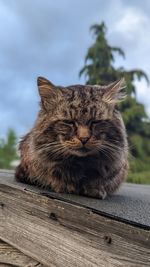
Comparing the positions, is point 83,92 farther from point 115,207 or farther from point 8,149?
point 8,149

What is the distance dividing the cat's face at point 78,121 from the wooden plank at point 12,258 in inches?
28.3

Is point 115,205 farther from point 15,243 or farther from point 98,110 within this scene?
point 15,243

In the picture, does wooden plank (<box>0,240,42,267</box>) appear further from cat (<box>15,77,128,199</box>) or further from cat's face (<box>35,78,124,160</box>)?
cat's face (<box>35,78,124,160</box>)

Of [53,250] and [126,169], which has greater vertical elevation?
[126,169]

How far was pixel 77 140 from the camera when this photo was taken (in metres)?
2.53

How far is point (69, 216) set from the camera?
2.50 metres

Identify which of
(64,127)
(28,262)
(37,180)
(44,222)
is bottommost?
(28,262)

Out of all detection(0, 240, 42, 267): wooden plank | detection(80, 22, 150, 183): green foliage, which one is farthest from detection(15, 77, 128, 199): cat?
detection(80, 22, 150, 183): green foliage

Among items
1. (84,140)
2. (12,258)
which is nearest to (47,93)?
(84,140)

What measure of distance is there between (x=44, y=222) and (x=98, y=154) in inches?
20.3

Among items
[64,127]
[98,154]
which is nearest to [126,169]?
[98,154]

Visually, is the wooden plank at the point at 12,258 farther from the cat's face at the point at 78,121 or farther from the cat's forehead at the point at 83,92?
the cat's forehead at the point at 83,92

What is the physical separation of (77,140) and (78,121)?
0.12 metres

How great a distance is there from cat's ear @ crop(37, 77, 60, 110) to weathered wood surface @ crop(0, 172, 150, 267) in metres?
0.53
